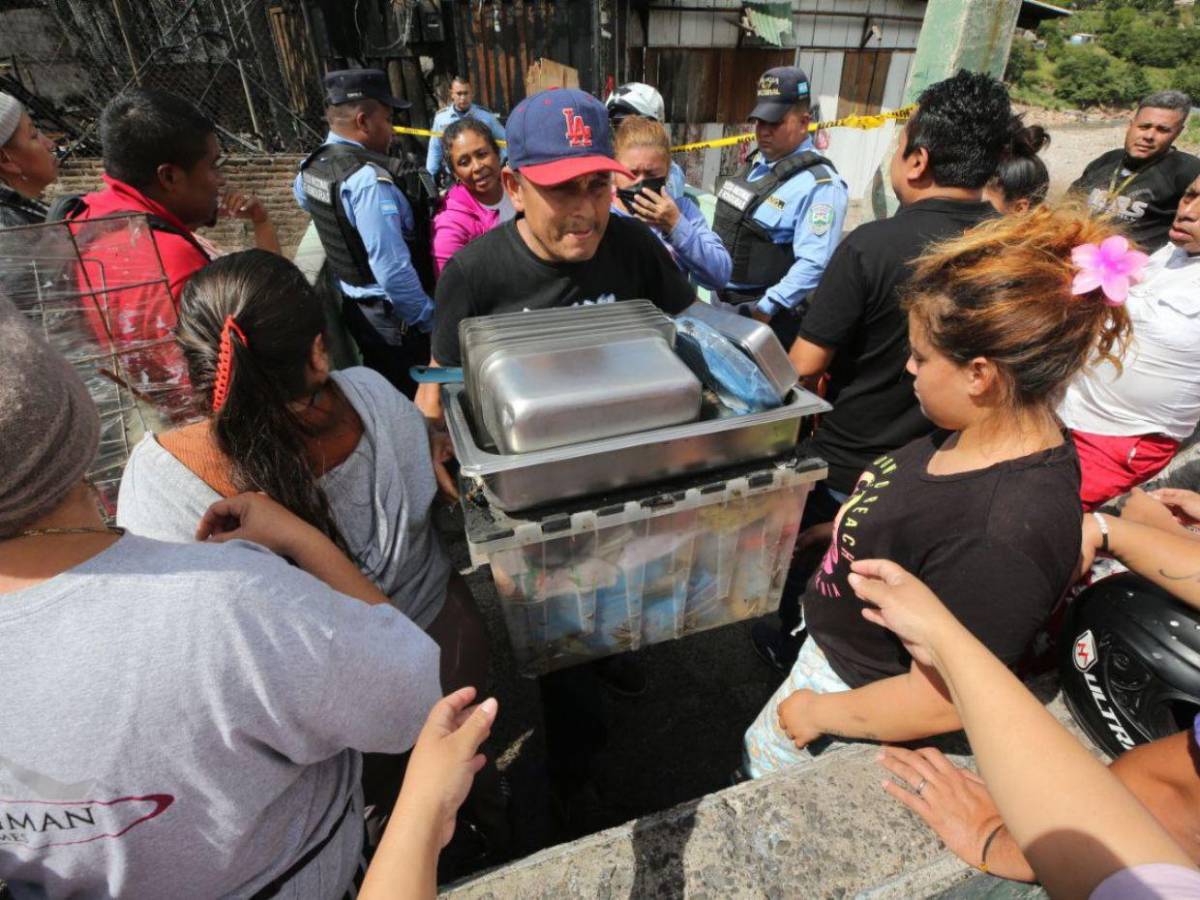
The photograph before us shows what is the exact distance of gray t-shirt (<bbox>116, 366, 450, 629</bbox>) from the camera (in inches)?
51.9

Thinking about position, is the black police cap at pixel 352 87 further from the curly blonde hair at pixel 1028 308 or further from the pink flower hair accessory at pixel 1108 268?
the pink flower hair accessory at pixel 1108 268

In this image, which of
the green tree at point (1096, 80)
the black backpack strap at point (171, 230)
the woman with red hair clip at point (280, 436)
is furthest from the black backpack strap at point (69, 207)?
the green tree at point (1096, 80)

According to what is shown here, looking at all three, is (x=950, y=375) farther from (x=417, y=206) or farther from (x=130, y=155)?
(x=417, y=206)

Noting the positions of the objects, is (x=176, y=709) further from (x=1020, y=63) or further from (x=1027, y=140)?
(x=1020, y=63)

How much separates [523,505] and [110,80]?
42.7 feet

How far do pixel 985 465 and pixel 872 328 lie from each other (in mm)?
962

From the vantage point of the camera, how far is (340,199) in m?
3.48

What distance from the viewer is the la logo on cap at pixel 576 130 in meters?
1.88

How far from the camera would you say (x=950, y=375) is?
56.2 inches

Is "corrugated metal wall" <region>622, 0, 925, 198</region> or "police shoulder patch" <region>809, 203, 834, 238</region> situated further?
"corrugated metal wall" <region>622, 0, 925, 198</region>

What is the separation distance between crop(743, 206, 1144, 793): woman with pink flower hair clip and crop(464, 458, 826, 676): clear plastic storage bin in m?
Answer: 0.24

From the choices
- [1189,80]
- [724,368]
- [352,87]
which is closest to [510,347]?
[724,368]

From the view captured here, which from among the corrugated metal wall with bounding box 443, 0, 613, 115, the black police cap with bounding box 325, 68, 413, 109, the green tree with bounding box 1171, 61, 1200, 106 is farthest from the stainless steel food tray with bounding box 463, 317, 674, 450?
the green tree with bounding box 1171, 61, 1200, 106

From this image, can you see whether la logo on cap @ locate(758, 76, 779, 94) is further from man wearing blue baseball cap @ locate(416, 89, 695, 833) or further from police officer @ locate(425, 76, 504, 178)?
police officer @ locate(425, 76, 504, 178)
